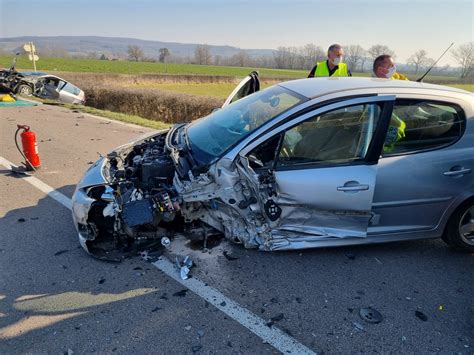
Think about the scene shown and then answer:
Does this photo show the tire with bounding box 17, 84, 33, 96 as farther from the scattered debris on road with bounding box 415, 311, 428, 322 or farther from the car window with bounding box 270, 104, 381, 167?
the scattered debris on road with bounding box 415, 311, 428, 322

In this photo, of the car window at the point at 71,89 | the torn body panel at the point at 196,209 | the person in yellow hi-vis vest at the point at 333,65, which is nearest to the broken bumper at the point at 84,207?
the torn body panel at the point at 196,209

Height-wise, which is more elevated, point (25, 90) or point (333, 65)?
point (333, 65)

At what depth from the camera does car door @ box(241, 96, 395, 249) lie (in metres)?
3.22

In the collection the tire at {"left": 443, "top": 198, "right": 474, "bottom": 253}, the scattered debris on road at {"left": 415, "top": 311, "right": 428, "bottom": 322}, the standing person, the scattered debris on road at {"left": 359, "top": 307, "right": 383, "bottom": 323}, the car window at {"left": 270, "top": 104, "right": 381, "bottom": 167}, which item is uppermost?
the standing person

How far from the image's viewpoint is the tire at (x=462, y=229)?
353 cm

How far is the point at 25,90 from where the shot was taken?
15.7 metres

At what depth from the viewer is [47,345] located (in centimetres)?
248

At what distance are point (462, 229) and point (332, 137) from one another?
1.69m

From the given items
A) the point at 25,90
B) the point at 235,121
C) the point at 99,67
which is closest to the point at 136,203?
the point at 235,121

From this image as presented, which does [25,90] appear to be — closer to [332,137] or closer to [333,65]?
[333,65]

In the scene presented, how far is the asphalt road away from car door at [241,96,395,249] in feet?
1.76

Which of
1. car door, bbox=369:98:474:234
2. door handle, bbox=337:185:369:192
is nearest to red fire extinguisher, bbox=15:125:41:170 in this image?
door handle, bbox=337:185:369:192

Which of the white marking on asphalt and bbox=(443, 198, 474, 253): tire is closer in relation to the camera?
bbox=(443, 198, 474, 253): tire

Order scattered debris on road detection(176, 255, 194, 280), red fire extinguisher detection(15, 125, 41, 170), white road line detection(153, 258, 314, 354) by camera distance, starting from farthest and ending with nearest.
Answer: red fire extinguisher detection(15, 125, 41, 170) → scattered debris on road detection(176, 255, 194, 280) → white road line detection(153, 258, 314, 354)
